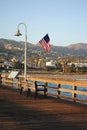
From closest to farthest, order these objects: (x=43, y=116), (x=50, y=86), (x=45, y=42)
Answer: (x=43, y=116), (x=50, y=86), (x=45, y=42)

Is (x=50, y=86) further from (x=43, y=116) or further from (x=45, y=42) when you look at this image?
(x=43, y=116)

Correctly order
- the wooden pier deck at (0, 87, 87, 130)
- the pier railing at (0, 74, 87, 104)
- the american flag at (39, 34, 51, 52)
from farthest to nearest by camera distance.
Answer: the american flag at (39, 34, 51, 52) → the pier railing at (0, 74, 87, 104) → the wooden pier deck at (0, 87, 87, 130)

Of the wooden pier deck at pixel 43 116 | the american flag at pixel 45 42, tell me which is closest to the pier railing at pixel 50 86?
the wooden pier deck at pixel 43 116

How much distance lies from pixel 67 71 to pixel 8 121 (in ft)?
534

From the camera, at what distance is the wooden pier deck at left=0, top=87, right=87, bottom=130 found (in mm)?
10812

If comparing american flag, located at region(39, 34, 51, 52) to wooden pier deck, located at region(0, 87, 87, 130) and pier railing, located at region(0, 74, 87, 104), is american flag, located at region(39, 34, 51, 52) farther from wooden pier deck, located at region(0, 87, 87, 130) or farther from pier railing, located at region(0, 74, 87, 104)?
wooden pier deck, located at region(0, 87, 87, 130)

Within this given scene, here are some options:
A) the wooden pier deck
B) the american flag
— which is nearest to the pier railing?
the wooden pier deck

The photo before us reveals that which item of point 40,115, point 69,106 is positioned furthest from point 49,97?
point 40,115

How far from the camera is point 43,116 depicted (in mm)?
12656

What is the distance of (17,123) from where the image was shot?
36.8 feet

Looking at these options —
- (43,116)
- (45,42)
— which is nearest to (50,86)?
(45,42)

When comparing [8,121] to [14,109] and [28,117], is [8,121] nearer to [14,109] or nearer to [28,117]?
[28,117]

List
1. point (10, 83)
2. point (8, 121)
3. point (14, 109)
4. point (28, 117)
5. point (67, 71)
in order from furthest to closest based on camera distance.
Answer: point (67, 71) → point (10, 83) → point (14, 109) → point (28, 117) → point (8, 121)

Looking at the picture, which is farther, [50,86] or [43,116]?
[50,86]
